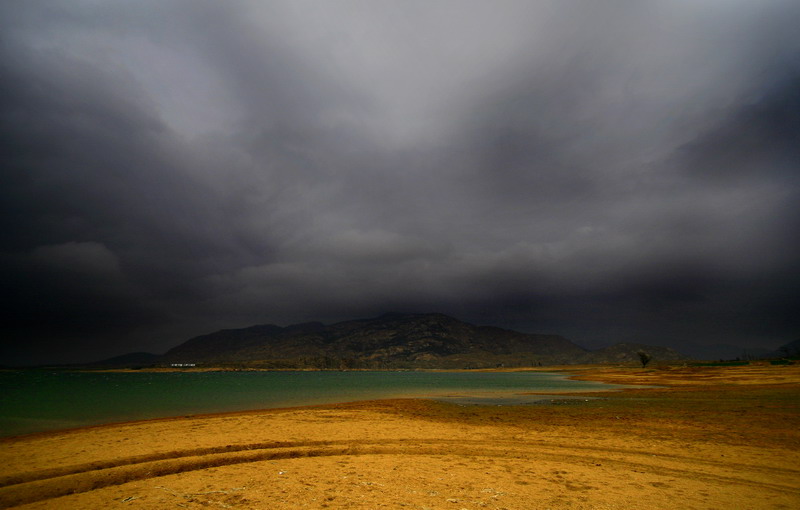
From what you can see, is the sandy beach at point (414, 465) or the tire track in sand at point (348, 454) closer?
the sandy beach at point (414, 465)

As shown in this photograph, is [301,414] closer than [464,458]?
No

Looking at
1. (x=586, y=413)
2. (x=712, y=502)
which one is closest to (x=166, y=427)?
(x=712, y=502)

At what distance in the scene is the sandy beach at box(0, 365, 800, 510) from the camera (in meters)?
9.97

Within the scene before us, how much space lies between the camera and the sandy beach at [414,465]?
32.7ft

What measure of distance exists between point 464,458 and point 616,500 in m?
5.92

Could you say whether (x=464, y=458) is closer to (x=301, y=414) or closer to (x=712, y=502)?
(x=712, y=502)

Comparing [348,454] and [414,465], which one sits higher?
[414,465]

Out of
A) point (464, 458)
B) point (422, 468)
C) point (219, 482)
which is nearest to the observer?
point (219, 482)

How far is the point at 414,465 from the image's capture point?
1349 centimetres

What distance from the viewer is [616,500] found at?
32.2ft

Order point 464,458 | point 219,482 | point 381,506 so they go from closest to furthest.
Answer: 1. point 381,506
2. point 219,482
3. point 464,458

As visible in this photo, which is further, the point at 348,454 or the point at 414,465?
the point at 348,454

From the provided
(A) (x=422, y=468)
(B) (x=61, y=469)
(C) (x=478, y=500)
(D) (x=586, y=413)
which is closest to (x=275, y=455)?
(A) (x=422, y=468)

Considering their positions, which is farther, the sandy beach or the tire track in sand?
the tire track in sand
